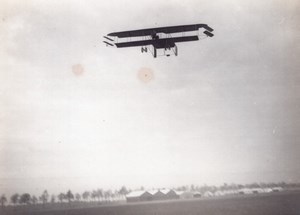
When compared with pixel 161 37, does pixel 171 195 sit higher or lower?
lower

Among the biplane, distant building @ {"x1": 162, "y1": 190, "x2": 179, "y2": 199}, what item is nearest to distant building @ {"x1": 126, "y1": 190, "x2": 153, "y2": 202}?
distant building @ {"x1": 162, "y1": 190, "x2": 179, "y2": 199}

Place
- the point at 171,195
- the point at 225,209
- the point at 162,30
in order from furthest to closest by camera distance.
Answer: the point at 171,195 < the point at 225,209 < the point at 162,30

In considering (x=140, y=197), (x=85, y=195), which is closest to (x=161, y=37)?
(x=140, y=197)

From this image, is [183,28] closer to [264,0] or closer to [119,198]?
[264,0]

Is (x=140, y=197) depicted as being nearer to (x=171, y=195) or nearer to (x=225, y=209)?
(x=171, y=195)

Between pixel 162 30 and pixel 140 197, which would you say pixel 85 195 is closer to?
pixel 140 197

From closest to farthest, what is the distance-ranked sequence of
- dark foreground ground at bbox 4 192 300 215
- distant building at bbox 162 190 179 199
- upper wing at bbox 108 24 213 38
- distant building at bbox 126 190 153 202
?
upper wing at bbox 108 24 213 38, dark foreground ground at bbox 4 192 300 215, distant building at bbox 126 190 153 202, distant building at bbox 162 190 179 199

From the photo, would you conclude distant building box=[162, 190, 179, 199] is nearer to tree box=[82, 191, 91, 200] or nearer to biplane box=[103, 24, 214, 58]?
tree box=[82, 191, 91, 200]

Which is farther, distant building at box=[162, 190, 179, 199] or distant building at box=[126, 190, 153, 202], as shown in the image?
distant building at box=[162, 190, 179, 199]

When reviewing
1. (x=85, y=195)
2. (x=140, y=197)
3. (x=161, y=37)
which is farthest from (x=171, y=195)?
(x=161, y=37)

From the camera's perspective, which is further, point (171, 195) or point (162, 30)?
point (171, 195)

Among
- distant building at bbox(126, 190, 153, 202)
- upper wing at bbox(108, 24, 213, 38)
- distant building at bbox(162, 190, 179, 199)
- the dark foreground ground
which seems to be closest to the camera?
upper wing at bbox(108, 24, 213, 38)

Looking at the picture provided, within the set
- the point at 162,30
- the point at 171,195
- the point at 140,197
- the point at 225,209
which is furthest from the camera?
the point at 171,195

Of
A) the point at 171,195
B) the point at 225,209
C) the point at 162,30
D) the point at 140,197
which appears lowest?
the point at 225,209
